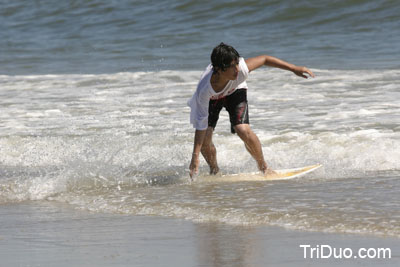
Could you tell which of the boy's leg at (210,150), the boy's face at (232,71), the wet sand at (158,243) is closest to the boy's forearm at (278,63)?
the boy's face at (232,71)

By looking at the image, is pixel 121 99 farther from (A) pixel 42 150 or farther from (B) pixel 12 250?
(B) pixel 12 250

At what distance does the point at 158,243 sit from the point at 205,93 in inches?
83.2

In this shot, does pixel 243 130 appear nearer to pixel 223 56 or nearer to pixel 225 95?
pixel 225 95

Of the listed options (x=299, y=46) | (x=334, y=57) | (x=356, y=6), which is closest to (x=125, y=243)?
(x=334, y=57)

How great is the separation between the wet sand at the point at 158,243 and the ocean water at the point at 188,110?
26 cm

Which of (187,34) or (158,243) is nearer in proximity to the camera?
(158,243)

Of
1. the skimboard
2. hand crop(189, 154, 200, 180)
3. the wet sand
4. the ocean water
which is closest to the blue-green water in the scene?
the ocean water

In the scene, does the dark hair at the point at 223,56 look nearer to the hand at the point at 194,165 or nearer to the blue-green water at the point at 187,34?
the hand at the point at 194,165

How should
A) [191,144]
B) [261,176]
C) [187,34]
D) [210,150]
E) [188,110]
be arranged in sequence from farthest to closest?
[187,34]
[188,110]
[191,144]
[210,150]
[261,176]

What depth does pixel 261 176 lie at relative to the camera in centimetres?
662

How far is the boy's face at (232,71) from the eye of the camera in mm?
5953

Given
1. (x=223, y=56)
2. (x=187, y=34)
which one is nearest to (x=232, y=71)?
(x=223, y=56)

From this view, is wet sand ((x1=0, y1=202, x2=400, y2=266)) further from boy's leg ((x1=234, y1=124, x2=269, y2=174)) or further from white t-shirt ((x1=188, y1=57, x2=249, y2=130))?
boy's leg ((x1=234, y1=124, x2=269, y2=174))

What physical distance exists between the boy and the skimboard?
8 centimetres
